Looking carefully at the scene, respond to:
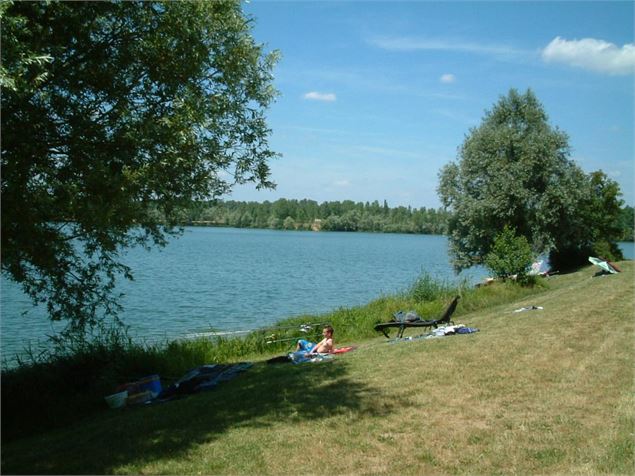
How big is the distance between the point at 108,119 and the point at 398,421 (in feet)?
17.2

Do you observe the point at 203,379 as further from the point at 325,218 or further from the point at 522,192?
the point at 325,218

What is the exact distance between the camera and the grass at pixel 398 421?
5199mm

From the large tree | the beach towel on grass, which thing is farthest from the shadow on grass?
the large tree

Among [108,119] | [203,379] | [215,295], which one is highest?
[108,119]

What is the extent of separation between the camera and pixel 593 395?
6703 mm

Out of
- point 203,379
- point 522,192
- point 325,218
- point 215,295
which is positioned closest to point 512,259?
point 522,192

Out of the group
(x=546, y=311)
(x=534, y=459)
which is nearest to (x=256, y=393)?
(x=534, y=459)

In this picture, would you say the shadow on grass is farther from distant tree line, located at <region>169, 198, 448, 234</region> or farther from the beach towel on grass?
distant tree line, located at <region>169, 198, 448, 234</region>

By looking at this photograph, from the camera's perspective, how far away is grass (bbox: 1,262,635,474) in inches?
205

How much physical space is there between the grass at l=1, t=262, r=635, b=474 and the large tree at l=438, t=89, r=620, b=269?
20.7 m

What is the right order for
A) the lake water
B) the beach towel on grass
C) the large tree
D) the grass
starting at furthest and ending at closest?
the large tree
the lake water
the beach towel on grass
the grass

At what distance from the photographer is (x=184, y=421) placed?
272 inches

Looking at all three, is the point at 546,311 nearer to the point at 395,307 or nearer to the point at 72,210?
the point at 395,307

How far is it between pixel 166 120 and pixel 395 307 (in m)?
13.1
